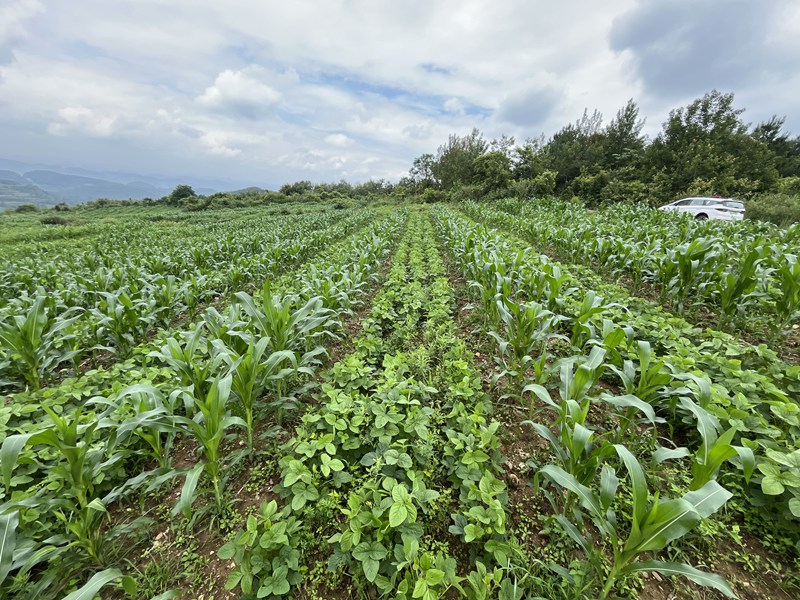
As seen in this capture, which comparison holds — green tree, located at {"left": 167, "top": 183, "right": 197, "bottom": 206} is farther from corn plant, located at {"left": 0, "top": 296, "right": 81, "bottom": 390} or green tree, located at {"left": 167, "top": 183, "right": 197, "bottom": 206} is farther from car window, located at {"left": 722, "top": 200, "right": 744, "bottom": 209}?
car window, located at {"left": 722, "top": 200, "right": 744, "bottom": 209}

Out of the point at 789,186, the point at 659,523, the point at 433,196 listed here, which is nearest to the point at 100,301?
the point at 659,523

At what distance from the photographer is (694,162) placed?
830 inches

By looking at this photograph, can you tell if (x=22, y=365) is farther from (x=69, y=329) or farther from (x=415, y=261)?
(x=415, y=261)

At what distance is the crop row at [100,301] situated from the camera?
10.1 feet

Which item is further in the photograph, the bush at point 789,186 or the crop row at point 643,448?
the bush at point 789,186

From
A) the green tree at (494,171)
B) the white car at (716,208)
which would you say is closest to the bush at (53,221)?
the green tree at (494,171)

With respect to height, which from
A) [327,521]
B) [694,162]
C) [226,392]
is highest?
[694,162]

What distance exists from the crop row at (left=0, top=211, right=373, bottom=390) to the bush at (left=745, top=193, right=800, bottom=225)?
16645mm

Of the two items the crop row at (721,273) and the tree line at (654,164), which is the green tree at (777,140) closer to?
the tree line at (654,164)

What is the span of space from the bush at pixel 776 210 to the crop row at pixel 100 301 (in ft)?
54.6

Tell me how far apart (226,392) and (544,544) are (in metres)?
2.11

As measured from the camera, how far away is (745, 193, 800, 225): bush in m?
11.2

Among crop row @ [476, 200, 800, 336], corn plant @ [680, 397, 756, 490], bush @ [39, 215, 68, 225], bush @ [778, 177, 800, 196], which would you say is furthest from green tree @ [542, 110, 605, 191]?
bush @ [39, 215, 68, 225]

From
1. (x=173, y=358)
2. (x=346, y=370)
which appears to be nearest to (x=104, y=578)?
(x=173, y=358)
